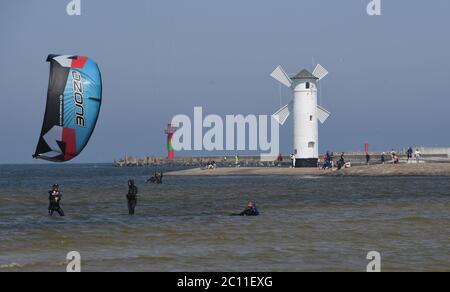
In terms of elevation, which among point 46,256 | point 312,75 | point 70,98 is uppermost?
point 312,75

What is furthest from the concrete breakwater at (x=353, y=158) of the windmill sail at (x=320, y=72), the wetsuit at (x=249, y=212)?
the wetsuit at (x=249, y=212)

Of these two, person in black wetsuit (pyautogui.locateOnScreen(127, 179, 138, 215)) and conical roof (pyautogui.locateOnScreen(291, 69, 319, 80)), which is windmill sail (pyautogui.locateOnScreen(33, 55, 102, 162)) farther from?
conical roof (pyautogui.locateOnScreen(291, 69, 319, 80))

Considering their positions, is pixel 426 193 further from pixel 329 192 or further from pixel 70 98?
pixel 70 98

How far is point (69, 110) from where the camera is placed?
86.4ft

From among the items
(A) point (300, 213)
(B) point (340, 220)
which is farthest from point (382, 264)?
(A) point (300, 213)

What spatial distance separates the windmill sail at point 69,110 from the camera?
26.2 m

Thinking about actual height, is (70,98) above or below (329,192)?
above

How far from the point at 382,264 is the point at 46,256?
8.48 meters

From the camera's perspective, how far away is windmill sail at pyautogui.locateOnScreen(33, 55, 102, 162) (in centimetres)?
2623

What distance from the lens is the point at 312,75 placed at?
263ft

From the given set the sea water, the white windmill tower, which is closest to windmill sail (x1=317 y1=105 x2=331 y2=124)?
the white windmill tower

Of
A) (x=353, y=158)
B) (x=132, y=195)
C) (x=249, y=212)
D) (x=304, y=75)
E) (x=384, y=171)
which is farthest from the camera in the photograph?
(x=353, y=158)

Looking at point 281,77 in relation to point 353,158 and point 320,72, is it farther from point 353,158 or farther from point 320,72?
point 353,158

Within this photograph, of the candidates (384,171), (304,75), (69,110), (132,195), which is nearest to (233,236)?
(69,110)
